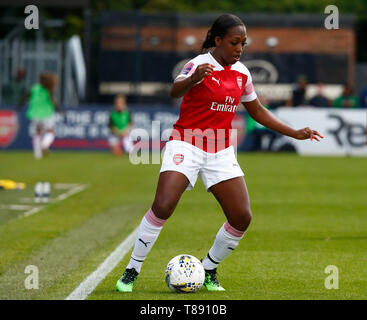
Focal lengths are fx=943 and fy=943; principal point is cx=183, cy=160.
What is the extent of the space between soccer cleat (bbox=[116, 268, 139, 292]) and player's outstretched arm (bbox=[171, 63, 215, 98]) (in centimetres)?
157

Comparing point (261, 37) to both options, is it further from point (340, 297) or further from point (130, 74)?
point (340, 297)

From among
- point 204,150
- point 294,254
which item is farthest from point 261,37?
→ point 204,150

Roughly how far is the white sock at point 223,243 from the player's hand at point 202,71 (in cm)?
145

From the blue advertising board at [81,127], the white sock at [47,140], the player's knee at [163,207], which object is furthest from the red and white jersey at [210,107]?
the blue advertising board at [81,127]

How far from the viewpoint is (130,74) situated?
35.0 m

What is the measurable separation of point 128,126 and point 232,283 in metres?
21.9

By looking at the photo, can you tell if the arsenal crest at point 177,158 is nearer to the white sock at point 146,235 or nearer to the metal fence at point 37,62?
the white sock at point 146,235

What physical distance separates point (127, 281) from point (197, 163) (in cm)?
117

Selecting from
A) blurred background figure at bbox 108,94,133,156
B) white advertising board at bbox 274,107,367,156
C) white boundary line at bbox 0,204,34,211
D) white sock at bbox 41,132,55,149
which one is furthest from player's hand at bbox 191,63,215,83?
white advertising board at bbox 274,107,367,156

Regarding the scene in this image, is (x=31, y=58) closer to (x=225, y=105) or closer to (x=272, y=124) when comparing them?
(x=272, y=124)

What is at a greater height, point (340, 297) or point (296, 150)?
point (340, 297)

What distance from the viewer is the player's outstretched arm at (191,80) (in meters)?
7.32

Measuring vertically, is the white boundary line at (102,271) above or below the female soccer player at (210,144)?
below
